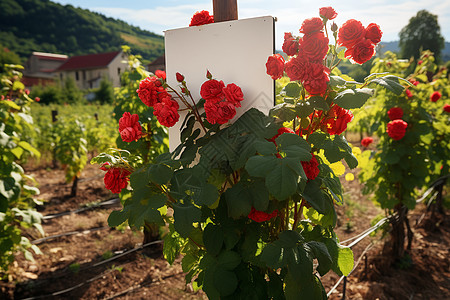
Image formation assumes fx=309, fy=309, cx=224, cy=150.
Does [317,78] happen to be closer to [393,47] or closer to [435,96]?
[435,96]

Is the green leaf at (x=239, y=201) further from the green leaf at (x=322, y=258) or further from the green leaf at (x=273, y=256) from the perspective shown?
the green leaf at (x=322, y=258)

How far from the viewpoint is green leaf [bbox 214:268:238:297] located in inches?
44.4

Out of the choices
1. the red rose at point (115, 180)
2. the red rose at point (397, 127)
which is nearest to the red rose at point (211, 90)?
the red rose at point (115, 180)

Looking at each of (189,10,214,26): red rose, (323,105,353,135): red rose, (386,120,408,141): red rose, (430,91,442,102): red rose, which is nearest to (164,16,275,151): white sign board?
(189,10,214,26): red rose

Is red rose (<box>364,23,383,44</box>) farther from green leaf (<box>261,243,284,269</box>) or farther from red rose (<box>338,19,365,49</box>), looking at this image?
green leaf (<box>261,243,284,269</box>)

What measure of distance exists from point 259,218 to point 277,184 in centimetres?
34

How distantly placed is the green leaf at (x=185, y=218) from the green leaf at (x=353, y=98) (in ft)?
2.15

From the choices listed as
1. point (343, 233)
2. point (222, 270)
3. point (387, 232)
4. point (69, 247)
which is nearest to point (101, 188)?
point (69, 247)

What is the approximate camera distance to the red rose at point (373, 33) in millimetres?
1210

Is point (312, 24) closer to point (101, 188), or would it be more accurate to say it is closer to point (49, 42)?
point (101, 188)

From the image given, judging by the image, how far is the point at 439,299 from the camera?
114 inches

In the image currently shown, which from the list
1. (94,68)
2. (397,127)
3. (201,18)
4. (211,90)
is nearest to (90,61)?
(94,68)

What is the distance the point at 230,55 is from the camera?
1.44 metres

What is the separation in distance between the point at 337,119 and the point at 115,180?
38.5 inches
